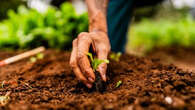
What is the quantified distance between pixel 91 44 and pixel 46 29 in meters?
1.88

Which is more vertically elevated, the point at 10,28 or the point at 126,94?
the point at 10,28

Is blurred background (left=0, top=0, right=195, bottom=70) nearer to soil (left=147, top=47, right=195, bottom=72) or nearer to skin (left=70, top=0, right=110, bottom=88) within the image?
soil (left=147, top=47, right=195, bottom=72)

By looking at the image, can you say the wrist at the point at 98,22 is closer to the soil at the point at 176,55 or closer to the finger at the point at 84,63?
the finger at the point at 84,63

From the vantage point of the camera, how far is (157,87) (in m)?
1.20

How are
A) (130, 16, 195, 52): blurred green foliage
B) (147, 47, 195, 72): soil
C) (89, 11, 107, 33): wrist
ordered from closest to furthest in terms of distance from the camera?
1. (89, 11, 107, 33): wrist
2. (147, 47, 195, 72): soil
3. (130, 16, 195, 52): blurred green foliage

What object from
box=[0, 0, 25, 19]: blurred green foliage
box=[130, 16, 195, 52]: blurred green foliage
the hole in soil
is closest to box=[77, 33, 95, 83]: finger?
the hole in soil

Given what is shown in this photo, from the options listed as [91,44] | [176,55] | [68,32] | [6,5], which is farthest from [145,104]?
[6,5]

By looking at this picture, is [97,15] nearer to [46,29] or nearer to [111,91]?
[111,91]

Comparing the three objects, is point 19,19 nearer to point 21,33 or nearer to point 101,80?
point 21,33

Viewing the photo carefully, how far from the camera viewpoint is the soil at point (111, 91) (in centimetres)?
100

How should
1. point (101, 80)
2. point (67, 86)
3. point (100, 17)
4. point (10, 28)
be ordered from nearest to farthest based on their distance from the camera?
point (101, 80) < point (67, 86) < point (100, 17) < point (10, 28)

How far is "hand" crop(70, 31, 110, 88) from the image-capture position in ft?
4.16

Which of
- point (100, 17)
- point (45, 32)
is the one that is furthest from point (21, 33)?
point (100, 17)

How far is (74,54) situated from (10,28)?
9.54 feet
